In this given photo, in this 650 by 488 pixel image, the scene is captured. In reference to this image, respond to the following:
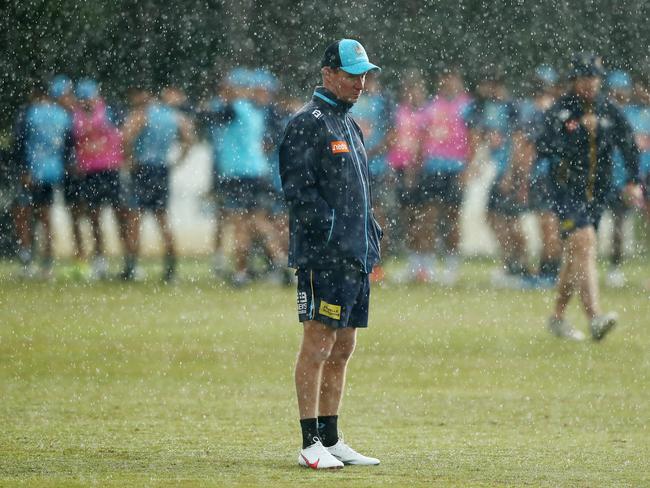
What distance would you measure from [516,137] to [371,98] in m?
1.69

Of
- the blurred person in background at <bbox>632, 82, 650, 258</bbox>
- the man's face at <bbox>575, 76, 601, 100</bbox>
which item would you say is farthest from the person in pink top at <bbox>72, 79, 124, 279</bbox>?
the man's face at <bbox>575, 76, 601, 100</bbox>

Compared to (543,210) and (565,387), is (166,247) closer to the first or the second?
(543,210)

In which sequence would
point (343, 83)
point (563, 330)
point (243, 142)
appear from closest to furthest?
point (343, 83)
point (563, 330)
point (243, 142)

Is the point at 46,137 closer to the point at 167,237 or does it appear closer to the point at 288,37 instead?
the point at 167,237

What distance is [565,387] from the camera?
9.73 m

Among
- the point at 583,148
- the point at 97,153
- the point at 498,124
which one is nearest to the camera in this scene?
the point at 583,148

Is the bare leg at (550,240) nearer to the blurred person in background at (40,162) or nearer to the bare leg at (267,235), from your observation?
the bare leg at (267,235)

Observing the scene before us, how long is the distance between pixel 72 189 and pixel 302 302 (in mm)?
11241

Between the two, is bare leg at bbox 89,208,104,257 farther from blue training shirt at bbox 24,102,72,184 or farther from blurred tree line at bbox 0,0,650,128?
blurred tree line at bbox 0,0,650,128

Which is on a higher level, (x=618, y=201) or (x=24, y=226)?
(x=618, y=201)

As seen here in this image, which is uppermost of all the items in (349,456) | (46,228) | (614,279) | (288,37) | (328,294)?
(288,37)

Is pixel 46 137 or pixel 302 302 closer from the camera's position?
pixel 302 302

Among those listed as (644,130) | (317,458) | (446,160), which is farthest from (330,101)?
(644,130)

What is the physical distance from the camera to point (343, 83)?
22.6ft
